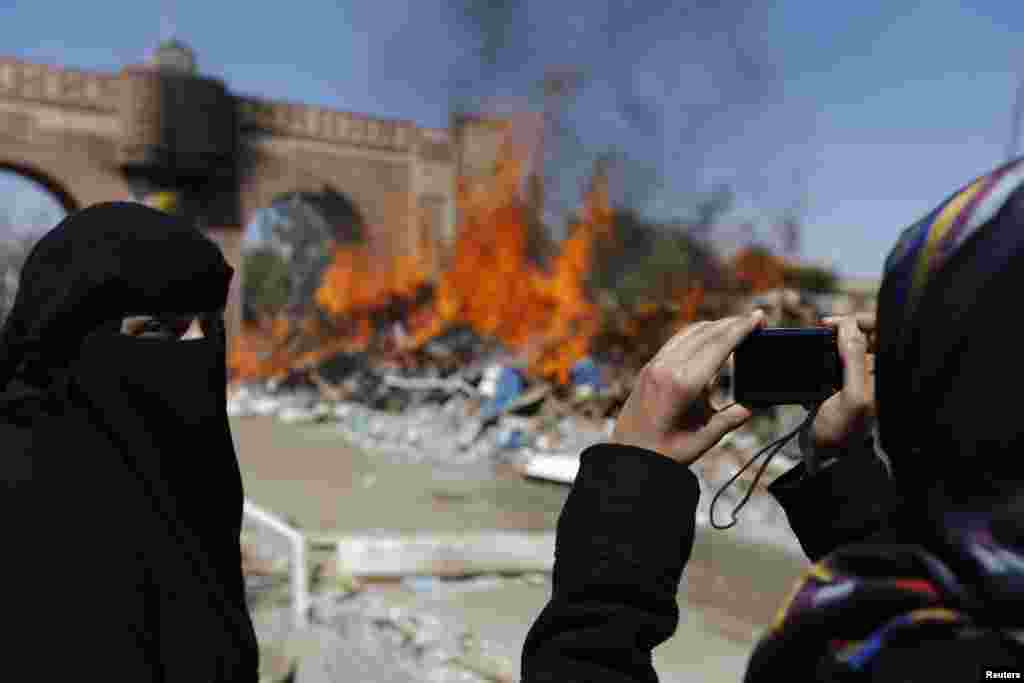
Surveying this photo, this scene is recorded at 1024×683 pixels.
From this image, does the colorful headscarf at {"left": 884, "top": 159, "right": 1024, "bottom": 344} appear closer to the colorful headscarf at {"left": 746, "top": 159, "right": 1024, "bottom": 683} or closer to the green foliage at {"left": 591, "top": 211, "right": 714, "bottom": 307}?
the colorful headscarf at {"left": 746, "top": 159, "right": 1024, "bottom": 683}

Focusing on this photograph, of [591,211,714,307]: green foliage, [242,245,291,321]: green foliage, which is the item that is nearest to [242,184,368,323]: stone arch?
[242,245,291,321]: green foliage

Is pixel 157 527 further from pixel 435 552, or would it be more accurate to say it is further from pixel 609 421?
pixel 609 421

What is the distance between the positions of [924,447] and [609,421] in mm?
11092

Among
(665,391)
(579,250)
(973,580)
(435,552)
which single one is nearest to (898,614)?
(973,580)

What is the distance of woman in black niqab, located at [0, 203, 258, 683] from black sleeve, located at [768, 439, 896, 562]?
1061 mm

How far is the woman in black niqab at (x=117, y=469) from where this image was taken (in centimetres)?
140

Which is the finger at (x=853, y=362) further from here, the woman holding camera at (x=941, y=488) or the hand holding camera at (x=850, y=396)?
the woman holding camera at (x=941, y=488)

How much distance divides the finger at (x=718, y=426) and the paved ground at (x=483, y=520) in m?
3.23

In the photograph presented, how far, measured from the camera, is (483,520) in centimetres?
807

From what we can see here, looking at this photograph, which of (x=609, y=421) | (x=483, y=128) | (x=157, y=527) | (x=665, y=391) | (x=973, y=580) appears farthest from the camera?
(x=483, y=128)

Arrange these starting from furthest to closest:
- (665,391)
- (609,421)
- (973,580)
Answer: (609,421)
(665,391)
(973,580)

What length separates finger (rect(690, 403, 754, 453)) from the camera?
3.08ft

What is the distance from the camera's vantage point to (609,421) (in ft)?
38.3

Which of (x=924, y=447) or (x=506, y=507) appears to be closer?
(x=924, y=447)
